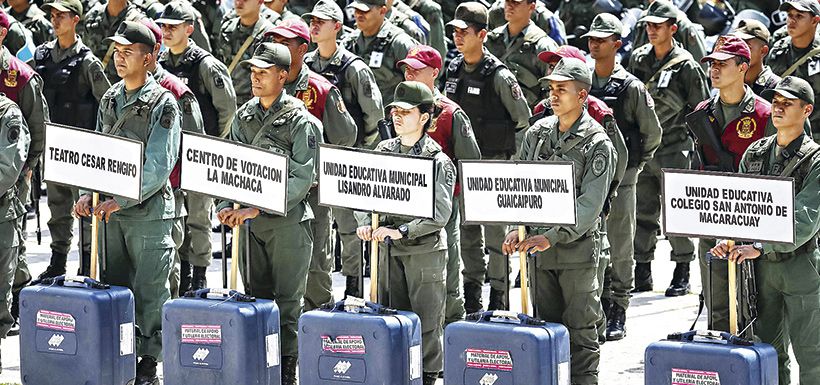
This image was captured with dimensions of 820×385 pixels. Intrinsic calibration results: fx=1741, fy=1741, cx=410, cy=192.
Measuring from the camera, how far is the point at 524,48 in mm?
13750

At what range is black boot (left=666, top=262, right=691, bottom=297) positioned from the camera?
1302 centimetres

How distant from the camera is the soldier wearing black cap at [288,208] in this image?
32.3ft

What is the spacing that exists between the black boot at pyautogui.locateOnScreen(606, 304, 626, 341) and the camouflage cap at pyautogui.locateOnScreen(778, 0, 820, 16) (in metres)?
2.67

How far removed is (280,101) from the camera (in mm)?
9992

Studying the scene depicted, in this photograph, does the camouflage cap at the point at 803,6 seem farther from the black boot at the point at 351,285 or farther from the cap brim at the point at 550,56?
the black boot at the point at 351,285

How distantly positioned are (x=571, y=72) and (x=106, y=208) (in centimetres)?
267

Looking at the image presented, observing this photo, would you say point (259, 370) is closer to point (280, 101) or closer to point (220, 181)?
point (220, 181)

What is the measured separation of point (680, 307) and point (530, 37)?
255 cm

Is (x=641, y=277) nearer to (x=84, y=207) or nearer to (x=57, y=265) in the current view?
(x=57, y=265)

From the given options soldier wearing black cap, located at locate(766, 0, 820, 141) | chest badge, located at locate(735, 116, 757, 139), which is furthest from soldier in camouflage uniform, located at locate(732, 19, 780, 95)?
chest badge, located at locate(735, 116, 757, 139)

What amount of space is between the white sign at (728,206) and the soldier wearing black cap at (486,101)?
354 cm

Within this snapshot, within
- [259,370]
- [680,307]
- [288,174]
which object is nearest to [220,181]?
[288,174]

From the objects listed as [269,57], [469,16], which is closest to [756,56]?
[469,16]

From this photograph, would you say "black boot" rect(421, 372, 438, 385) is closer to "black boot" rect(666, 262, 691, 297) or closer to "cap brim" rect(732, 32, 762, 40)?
"cap brim" rect(732, 32, 762, 40)
